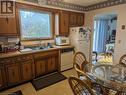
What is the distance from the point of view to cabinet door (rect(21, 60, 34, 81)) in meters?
2.81

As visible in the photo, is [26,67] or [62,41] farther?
[62,41]

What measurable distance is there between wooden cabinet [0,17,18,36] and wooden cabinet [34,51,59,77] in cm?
91

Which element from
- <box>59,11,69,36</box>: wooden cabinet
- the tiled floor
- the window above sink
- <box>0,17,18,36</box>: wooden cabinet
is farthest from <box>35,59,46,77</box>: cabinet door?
<box>59,11,69,36</box>: wooden cabinet

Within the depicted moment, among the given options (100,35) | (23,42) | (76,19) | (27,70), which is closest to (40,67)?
(27,70)

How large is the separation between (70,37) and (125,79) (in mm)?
2679

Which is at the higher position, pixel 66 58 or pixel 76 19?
pixel 76 19

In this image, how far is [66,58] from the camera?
149 inches

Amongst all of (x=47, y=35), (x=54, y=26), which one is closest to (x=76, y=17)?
(x=54, y=26)

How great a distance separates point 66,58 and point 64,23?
1.35 metres

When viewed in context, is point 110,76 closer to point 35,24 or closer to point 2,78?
point 2,78

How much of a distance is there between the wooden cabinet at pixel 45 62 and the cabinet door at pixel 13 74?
1.91ft

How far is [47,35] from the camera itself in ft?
12.9

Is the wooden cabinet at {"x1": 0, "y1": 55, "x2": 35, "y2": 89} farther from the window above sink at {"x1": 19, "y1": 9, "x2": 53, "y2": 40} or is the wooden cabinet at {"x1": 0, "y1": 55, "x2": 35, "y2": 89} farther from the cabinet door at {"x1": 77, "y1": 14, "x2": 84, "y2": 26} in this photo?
the cabinet door at {"x1": 77, "y1": 14, "x2": 84, "y2": 26}

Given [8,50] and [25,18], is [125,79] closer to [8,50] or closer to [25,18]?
[8,50]
